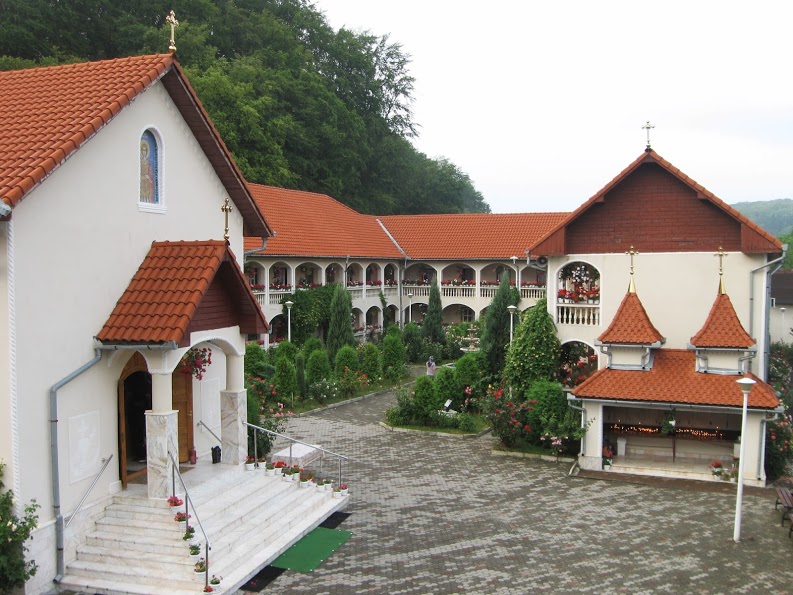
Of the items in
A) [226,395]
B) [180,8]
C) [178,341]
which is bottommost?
[226,395]

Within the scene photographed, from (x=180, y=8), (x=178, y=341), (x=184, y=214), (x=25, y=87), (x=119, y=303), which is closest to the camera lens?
(x=178, y=341)

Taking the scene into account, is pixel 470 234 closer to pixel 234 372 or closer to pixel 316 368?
pixel 316 368

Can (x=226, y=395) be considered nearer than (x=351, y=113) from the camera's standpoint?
Yes

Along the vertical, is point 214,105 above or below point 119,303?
above

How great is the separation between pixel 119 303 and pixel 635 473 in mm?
11781

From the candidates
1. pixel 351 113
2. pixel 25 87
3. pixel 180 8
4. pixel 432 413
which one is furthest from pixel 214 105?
pixel 25 87

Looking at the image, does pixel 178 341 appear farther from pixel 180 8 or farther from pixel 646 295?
pixel 180 8

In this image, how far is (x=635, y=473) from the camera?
637 inches

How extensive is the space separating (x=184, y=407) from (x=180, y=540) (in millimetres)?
3681

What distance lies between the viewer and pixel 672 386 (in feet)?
53.1

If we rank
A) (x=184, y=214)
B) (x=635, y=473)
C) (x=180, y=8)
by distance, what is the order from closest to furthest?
(x=184, y=214) < (x=635, y=473) < (x=180, y=8)

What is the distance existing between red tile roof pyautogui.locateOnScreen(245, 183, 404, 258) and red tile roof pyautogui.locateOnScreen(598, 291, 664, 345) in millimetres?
17194

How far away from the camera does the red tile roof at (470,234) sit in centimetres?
3953

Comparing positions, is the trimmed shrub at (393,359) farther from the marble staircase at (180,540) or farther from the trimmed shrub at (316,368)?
the marble staircase at (180,540)
